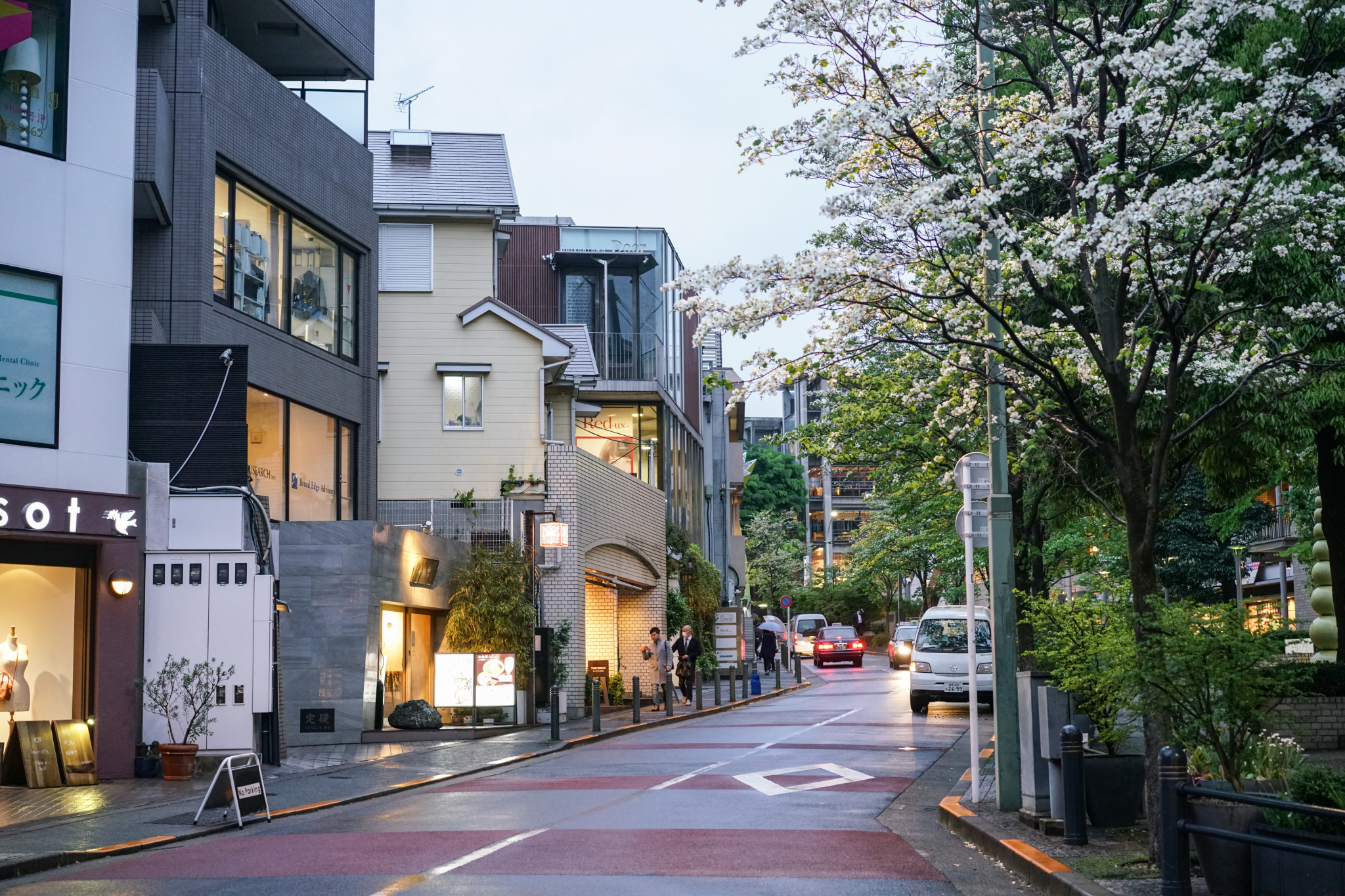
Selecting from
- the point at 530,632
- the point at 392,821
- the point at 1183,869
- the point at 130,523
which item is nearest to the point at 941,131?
the point at 1183,869

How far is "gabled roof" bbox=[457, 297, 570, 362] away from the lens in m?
33.1

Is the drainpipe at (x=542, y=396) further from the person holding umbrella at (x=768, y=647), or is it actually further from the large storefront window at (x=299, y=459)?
the person holding umbrella at (x=768, y=647)

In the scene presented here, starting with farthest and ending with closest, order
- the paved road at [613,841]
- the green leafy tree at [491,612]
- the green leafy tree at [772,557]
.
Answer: the green leafy tree at [772,557] < the green leafy tree at [491,612] < the paved road at [613,841]

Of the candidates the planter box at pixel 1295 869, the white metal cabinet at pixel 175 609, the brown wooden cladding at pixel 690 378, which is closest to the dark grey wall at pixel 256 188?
the white metal cabinet at pixel 175 609

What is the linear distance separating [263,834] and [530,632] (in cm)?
A: 1523

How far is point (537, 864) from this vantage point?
10727mm

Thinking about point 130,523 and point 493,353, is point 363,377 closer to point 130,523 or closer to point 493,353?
point 493,353

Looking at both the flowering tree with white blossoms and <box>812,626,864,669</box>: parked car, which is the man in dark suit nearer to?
the flowering tree with white blossoms

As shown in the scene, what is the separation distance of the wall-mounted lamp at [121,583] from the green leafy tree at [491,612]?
9.83 metres

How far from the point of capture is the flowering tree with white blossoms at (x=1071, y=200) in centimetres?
1016

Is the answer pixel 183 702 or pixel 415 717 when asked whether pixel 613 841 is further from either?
pixel 415 717

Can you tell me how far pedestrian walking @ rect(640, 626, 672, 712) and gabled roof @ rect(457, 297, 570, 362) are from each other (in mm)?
7001

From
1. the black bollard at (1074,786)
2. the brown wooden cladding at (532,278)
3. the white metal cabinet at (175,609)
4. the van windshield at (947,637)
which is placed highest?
the brown wooden cladding at (532,278)

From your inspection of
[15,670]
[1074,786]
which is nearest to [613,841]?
[1074,786]
